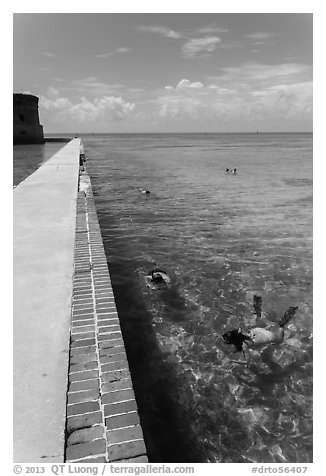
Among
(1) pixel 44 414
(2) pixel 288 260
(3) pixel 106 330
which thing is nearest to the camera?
(1) pixel 44 414

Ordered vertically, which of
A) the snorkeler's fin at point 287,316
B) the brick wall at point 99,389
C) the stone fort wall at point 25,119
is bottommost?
the snorkeler's fin at point 287,316

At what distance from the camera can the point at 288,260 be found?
963 cm

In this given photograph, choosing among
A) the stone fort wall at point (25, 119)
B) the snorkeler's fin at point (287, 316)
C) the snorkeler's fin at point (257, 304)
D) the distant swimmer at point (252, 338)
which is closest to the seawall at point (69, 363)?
the distant swimmer at point (252, 338)

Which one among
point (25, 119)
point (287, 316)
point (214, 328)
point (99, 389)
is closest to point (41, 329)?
point (99, 389)

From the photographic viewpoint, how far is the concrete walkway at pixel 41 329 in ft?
9.24

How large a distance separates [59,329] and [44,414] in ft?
3.99

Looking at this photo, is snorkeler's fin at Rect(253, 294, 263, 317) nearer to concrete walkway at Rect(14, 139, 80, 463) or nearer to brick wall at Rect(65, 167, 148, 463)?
brick wall at Rect(65, 167, 148, 463)

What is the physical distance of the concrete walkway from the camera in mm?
2816

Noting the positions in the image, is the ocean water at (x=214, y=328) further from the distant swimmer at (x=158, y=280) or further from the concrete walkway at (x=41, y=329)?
the concrete walkway at (x=41, y=329)

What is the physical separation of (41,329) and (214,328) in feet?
10.8

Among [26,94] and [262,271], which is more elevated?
[26,94]
